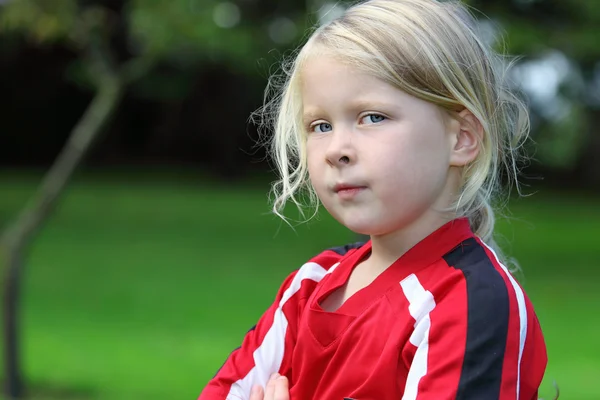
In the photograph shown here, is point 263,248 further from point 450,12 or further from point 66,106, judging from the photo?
point 66,106

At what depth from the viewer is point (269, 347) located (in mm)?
1744

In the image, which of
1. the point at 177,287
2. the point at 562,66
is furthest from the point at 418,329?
the point at 562,66

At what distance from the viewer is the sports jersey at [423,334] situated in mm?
1341

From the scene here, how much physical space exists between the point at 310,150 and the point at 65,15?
4.19 meters

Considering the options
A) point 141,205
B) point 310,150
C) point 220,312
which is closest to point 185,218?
point 141,205

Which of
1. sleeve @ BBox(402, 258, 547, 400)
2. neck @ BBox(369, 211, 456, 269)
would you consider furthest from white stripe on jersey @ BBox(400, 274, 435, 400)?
neck @ BBox(369, 211, 456, 269)

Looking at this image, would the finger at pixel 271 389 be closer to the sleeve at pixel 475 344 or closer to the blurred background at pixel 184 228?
the sleeve at pixel 475 344

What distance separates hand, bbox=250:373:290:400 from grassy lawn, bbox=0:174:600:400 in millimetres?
512

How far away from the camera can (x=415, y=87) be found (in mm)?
1478

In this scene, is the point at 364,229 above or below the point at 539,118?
below

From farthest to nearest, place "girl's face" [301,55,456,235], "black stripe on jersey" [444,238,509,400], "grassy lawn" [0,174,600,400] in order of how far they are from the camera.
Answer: "grassy lawn" [0,174,600,400] → "girl's face" [301,55,456,235] → "black stripe on jersey" [444,238,509,400]

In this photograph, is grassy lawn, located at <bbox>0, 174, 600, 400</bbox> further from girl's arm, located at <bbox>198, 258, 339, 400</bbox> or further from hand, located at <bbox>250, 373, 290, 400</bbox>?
hand, located at <bbox>250, 373, 290, 400</bbox>

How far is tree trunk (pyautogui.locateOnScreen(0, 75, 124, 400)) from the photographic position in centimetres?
504

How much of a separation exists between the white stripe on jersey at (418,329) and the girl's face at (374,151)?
0.43ft
